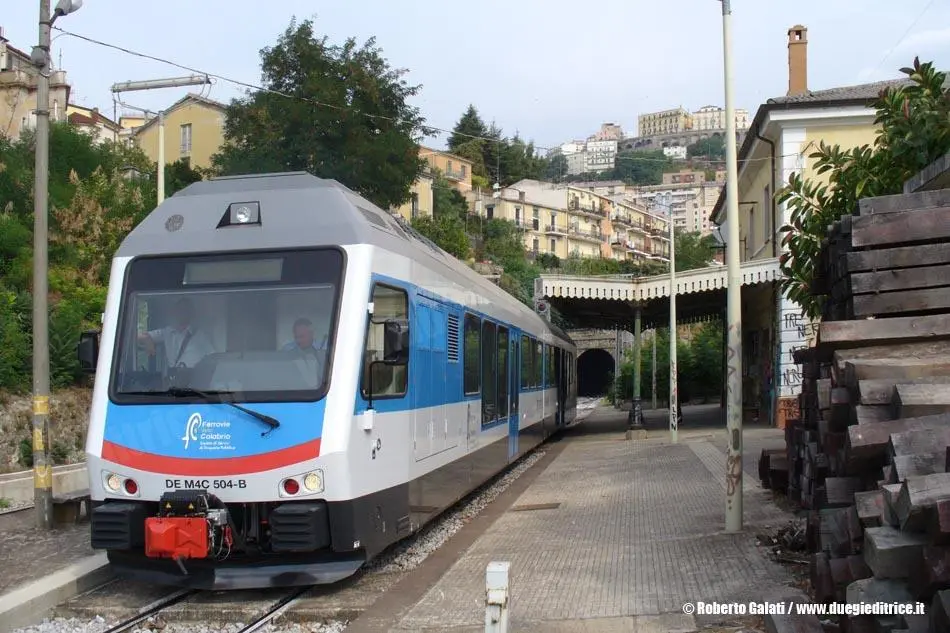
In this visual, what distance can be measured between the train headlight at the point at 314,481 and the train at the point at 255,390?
2 centimetres

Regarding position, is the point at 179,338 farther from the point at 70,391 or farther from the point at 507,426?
the point at 70,391

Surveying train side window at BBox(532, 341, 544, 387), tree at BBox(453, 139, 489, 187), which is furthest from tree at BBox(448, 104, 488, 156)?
train side window at BBox(532, 341, 544, 387)

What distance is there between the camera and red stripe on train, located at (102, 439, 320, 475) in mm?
7406

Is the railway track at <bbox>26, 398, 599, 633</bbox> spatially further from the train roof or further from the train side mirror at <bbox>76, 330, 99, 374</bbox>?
the train roof

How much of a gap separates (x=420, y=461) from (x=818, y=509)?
3.68m

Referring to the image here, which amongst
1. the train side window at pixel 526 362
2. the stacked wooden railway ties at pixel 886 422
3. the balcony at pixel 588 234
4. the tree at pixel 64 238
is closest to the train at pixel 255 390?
the stacked wooden railway ties at pixel 886 422

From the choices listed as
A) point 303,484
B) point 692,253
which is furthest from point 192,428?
point 692,253

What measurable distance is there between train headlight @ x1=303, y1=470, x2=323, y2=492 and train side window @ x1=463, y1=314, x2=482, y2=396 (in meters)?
4.07

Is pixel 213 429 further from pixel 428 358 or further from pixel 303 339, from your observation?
pixel 428 358

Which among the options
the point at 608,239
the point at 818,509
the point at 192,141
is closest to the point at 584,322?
the point at 192,141

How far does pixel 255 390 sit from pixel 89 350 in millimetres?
1656

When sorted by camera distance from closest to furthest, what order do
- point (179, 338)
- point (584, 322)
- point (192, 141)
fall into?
point (179, 338), point (584, 322), point (192, 141)

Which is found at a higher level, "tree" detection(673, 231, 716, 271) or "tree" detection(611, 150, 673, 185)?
"tree" detection(611, 150, 673, 185)

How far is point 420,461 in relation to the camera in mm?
9273
